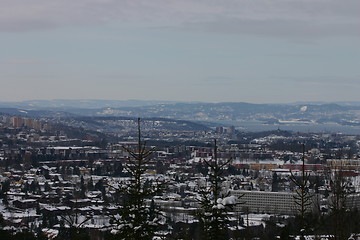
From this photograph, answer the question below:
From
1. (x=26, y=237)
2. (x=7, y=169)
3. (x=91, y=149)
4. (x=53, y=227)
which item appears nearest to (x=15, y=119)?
(x=91, y=149)

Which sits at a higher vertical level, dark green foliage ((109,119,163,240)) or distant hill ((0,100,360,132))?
dark green foliage ((109,119,163,240))

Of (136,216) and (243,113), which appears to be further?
(243,113)

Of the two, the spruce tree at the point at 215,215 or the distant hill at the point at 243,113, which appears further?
the distant hill at the point at 243,113

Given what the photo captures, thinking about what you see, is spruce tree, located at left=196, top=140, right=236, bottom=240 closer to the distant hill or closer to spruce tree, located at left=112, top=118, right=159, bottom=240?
spruce tree, located at left=112, top=118, right=159, bottom=240

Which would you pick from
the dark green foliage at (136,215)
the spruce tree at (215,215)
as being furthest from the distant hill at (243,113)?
the dark green foliage at (136,215)

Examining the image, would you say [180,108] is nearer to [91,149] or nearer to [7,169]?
[91,149]

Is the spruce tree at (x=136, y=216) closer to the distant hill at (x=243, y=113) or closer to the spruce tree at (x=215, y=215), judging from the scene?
the spruce tree at (x=215, y=215)

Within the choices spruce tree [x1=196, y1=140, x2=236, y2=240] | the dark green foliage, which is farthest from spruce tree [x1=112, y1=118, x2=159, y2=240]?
spruce tree [x1=196, y1=140, x2=236, y2=240]

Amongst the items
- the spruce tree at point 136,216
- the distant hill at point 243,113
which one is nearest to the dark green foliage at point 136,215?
the spruce tree at point 136,216

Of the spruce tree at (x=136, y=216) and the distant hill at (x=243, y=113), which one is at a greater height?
the spruce tree at (x=136, y=216)

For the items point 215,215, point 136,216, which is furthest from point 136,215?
point 215,215

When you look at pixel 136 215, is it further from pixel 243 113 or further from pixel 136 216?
pixel 243 113

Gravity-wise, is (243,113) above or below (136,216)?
below
